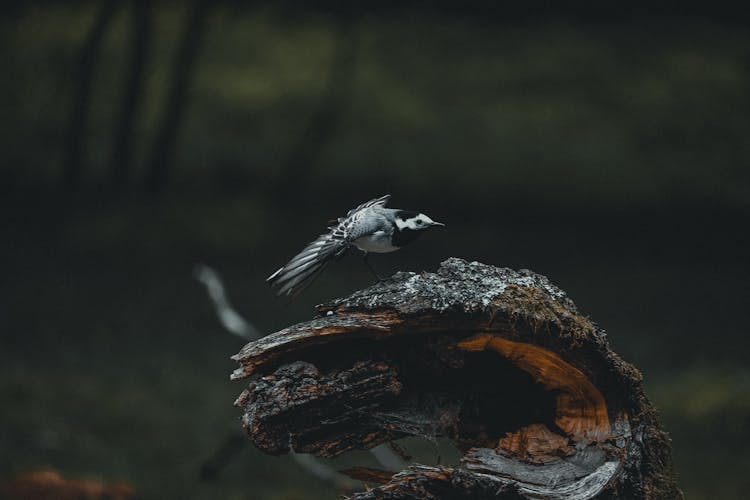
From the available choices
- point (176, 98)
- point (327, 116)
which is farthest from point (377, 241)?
point (176, 98)

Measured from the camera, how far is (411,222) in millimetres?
3611

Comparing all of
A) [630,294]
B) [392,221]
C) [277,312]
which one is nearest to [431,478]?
[392,221]

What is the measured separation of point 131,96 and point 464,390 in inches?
227

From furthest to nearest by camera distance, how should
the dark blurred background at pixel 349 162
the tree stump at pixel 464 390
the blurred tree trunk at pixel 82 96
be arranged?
the blurred tree trunk at pixel 82 96
the dark blurred background at pixel 349 162
the tree stump at pixel 464 390

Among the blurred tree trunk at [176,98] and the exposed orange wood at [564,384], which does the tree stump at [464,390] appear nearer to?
the exposed orange wood at [564,384]

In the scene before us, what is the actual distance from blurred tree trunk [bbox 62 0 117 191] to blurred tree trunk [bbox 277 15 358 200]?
5.94ft

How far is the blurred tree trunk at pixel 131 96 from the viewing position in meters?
7.84

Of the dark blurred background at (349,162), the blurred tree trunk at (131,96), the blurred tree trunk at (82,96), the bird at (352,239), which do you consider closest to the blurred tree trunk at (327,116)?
the dark blurred background at (349,162)

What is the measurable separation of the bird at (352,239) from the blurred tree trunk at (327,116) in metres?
4.29

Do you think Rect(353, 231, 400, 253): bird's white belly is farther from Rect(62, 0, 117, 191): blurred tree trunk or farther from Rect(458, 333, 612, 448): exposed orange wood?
Rect(62, 0, 117, 191): blurred tree trunk

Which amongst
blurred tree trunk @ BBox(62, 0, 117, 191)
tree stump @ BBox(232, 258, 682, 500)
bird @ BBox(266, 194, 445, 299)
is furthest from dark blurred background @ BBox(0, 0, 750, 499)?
tree stump @ BBox(232, 258, 682, 500)

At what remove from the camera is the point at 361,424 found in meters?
3.03

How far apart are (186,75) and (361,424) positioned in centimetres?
580

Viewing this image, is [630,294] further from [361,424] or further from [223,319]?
[361,424]
